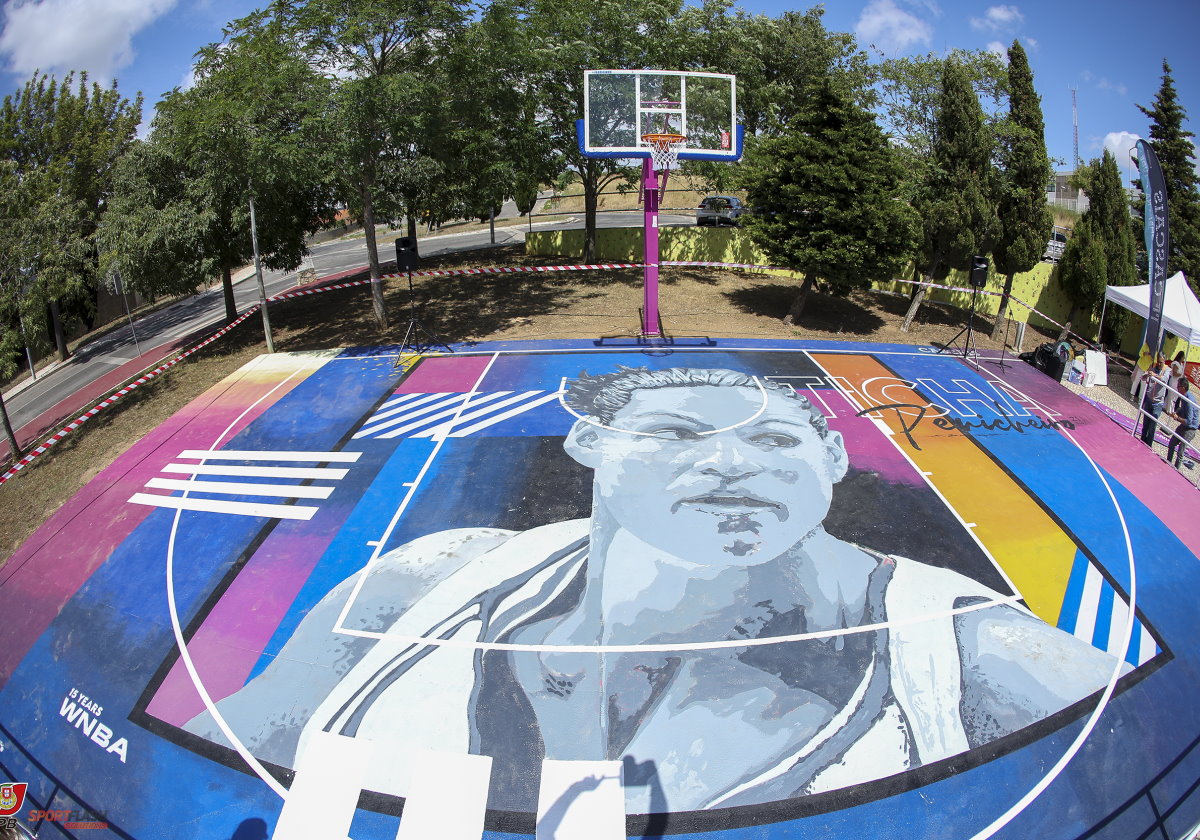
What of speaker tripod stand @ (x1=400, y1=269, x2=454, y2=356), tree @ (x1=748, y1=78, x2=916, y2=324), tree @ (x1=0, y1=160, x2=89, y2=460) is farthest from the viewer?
tree @ (x1=748, y1=78, x2=916, y2=324)

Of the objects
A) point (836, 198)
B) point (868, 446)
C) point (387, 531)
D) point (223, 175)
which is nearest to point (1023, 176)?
point (836, 198)

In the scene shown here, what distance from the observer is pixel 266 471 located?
12047 mm

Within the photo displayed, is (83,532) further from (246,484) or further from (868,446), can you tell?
(868,446)

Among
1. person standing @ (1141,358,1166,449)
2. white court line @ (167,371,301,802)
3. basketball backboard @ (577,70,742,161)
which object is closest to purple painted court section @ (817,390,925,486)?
person standing @ (1141,358,1166,449)

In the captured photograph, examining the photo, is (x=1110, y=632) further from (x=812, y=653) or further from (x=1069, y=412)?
(x=1069, y=412)

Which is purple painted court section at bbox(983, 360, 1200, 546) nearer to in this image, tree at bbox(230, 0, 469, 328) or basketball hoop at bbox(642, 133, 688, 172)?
basketball hoop at bbox(642, 133, 688, 172)

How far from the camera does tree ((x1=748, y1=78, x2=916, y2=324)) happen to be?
18.6m

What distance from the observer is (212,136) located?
15.3 meters

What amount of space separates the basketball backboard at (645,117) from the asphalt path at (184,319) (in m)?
13.0

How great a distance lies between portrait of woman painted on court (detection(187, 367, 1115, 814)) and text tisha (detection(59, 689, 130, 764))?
890 mm

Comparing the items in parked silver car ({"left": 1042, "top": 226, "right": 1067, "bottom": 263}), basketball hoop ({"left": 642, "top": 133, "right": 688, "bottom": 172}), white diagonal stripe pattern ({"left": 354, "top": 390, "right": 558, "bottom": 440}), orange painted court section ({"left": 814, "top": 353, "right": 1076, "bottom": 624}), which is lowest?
orange painted court section ({"left": 814, "top": 353, "right": 1076, "bottom": 624})

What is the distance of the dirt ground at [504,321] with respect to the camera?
14.5m

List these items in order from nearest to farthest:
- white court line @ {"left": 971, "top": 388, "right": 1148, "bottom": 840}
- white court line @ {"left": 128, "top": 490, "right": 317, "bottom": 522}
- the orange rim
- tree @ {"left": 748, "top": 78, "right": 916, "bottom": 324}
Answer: white court line @ {"left": 971, "top": 388, "right": 1148, "bottom": 840}, white court line @ {"left": 128, "top": 490, "right": 317, "bottom": 522}, the orange rim, tree @ {"left": 748, "top": 78, "right": 916, "bottom": 324}

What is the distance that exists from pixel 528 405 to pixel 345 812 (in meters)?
8.99
